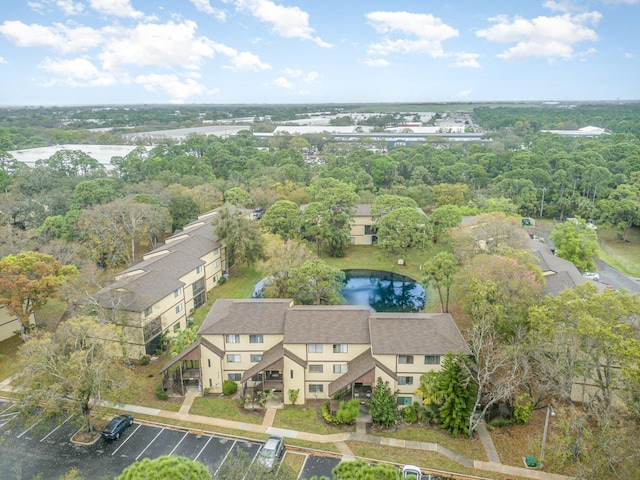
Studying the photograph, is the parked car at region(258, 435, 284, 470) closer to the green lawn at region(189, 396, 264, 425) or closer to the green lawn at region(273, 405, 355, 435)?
the green lawn at region(273, 405, 355, 435)

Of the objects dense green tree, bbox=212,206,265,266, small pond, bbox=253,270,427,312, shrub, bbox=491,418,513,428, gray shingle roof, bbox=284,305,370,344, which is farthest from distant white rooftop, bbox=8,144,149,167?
shrub, bbox=491,418,513,428

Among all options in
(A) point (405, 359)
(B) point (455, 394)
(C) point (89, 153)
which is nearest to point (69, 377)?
(A) point (405, 359)

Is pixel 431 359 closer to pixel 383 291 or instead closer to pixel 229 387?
pixel 229 387

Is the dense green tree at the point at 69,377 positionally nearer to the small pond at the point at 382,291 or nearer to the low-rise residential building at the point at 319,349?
the low-rise residential building at the point at 319,349

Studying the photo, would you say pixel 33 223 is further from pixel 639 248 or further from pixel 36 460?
pixel 639 248

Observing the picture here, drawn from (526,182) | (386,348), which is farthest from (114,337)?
(526,182)
